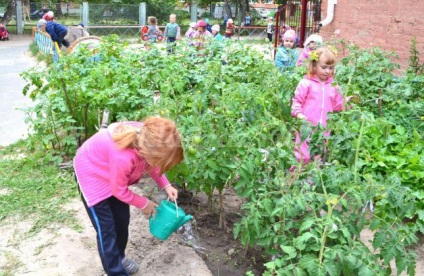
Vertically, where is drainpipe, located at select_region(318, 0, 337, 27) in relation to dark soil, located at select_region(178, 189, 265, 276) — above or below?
above

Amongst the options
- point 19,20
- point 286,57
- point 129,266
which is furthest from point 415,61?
point 19,20

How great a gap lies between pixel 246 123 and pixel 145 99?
5.18 ft

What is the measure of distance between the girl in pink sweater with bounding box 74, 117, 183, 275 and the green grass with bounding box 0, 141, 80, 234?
3.16ft

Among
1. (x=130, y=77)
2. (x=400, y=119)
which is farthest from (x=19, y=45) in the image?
(x=400, y=119)

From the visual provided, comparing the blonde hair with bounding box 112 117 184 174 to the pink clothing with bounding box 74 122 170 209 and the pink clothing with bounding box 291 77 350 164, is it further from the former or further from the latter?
the pink clothing with bounding box 291 77 350 164

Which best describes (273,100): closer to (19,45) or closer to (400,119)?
(400,119)

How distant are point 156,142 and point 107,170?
446mm

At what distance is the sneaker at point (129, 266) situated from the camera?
337 cm

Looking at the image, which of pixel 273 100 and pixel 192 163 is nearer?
pixel 192 163

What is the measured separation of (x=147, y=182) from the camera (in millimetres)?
4867

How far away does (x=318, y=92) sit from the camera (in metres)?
4.38

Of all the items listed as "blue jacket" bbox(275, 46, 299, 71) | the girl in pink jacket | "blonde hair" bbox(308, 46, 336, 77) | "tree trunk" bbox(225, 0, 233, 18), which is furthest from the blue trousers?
"tree trunk" bbox(225, 0, 233, 18)

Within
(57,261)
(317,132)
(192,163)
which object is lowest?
(57,261)

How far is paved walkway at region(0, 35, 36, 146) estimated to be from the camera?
666 cm
